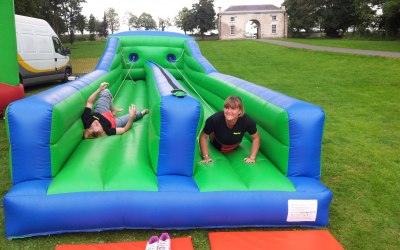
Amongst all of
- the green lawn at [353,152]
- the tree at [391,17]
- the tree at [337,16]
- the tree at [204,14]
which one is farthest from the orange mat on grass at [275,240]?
the tree at [204,14]

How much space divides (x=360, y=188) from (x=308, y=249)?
55.4 inches

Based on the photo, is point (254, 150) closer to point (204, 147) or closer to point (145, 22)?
point (204, 147)

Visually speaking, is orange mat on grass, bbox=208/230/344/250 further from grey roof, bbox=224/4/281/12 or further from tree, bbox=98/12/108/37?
tree, bbox=98/12/108/37

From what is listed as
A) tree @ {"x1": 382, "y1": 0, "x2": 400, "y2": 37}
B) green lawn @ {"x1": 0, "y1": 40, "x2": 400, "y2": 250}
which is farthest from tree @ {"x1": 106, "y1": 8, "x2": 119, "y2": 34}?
green lawn @ {"x1": 0, "y1": 40, "x2": 400, "y2": 250}

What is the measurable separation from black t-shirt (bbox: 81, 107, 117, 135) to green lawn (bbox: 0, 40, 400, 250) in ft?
3.24

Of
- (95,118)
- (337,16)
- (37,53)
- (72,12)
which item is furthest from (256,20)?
(95,118)

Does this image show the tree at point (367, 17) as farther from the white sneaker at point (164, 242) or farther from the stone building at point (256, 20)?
the white sneaker at point (164, 242)

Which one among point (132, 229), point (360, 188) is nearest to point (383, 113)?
point (360, 188)

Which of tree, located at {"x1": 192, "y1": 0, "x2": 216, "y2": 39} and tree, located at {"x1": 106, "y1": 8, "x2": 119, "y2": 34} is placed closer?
tree, located at {"x1": 192, "y1": 0, "x2": 216, "y2": 39}

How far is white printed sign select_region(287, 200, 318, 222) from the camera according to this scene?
2861 millimetres

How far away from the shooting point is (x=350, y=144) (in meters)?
5.11

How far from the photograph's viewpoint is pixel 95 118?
400 centimetres

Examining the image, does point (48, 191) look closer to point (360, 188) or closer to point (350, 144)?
point (360, 188)

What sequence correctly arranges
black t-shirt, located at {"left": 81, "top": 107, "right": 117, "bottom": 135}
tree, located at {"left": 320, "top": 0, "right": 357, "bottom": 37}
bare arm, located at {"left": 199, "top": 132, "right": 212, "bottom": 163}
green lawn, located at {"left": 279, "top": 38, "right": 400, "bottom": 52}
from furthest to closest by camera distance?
tree, located at {"left": 320, "top": 0, "right": 357, "bottom": 37} < green lawn, located at {"left": 279, "top": 38, "right": 400, "bottom": 52} < black t-shirt, located at {"left": 81, "top": 107, "right": 117, "bottom": 135} < bare arm, located at {"left": 199, "top": 132, "right": 212, "bottom": 163}
